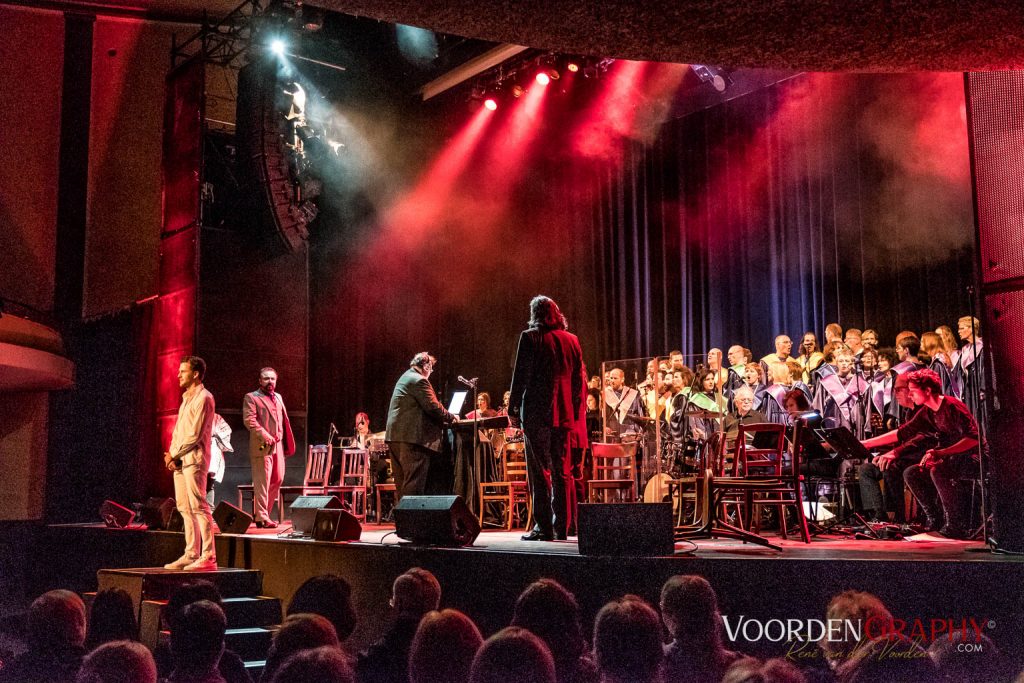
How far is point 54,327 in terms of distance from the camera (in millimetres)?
13086

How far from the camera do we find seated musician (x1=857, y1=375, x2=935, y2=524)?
659cm

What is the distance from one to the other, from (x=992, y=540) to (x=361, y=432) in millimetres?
8168

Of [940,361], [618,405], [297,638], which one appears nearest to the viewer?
[297,638]

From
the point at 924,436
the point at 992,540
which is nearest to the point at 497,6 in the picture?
the point at 992,540

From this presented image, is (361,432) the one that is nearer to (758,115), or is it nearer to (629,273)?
(629,273)

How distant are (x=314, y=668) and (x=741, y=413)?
622 centimetres

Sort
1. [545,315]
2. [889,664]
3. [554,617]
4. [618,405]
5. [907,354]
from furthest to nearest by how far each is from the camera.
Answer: [618,405]
[907,354]
[545,315]
[554,617]
[889,664]

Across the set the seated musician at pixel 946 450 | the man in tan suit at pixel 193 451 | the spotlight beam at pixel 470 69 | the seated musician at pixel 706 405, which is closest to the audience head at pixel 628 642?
the seated musician at pixel 946 450

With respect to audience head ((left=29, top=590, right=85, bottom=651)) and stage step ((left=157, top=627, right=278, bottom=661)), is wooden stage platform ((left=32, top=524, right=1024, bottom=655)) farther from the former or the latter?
audience head ((left=29, top=590, right=85, bottom=651))

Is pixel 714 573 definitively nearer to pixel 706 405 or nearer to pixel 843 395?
pixel 706 405

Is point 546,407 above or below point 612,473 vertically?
above

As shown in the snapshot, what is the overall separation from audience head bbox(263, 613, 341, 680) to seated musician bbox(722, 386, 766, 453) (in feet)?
A: 13.8

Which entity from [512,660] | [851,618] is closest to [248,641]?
[512,660]

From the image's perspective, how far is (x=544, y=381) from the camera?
583 centimetres
